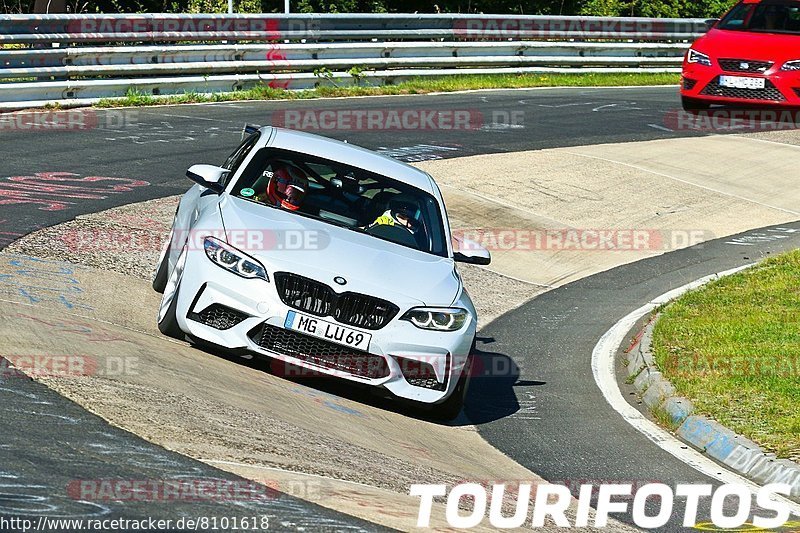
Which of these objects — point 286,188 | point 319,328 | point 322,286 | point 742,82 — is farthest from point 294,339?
point 742,82

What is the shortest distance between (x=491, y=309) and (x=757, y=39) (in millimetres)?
10917

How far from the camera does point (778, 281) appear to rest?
12055 millimetres

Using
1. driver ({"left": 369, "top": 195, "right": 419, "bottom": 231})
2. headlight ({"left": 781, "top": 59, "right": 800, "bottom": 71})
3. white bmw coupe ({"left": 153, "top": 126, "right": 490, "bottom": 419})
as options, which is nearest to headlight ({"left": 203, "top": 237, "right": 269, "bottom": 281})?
white bmw coupe ({"left": 153, "top": 126, "right": 490, "bottom": 419})

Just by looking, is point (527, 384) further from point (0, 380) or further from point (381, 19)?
point (381, 19)

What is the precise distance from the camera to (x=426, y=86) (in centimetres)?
2327

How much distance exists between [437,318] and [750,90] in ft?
45.5

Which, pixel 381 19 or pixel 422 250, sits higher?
pixel 381 19

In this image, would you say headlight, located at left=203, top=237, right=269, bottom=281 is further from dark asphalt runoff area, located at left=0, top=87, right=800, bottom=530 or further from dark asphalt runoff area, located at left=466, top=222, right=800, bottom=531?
dark asphalt runoff area, located at left=466, top=222, right=800, bottom=531

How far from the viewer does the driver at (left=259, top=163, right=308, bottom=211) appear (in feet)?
28.1

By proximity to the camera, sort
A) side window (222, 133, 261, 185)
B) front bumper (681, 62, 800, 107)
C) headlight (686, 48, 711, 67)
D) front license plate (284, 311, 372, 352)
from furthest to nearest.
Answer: headlight (686, 48, 711, 67), front bumper (681, 62, 800, 107), side window (222, 133, 261, 185), front license plate (284, 311, 372, 352)

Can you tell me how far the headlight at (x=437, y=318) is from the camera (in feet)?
24.6

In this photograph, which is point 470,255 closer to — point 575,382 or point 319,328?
point 575,382

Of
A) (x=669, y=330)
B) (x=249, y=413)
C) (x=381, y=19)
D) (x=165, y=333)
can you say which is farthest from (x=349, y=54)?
(x=249, y=413)

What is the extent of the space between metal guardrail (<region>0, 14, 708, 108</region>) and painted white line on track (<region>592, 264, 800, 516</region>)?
1032cm
